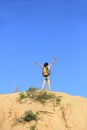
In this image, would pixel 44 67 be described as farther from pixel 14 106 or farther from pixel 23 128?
pixel 23 128

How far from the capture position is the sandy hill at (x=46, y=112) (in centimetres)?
1662

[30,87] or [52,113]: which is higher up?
[30,87]

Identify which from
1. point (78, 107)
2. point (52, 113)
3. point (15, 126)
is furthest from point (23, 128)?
point (78, 107)

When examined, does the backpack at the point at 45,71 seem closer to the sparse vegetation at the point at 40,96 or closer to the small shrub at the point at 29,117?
the sparse vegetation at the point at 40,96

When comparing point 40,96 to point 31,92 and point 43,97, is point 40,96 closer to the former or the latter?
point 43,97

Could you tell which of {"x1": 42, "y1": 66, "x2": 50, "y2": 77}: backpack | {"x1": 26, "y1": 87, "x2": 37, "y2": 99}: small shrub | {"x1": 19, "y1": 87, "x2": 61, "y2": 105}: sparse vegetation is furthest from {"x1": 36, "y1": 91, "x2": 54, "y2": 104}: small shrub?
{"x1": 42, "y1": 66, "x2": 50, "y2": 77}: backpack

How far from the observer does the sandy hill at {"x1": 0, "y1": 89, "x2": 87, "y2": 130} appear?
54.5 ft

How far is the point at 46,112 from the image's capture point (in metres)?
17.1

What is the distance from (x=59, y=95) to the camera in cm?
1855

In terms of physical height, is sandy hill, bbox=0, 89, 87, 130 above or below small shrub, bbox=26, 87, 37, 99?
below

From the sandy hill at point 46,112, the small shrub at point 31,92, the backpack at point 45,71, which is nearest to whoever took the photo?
the sandy hill at point 46,112

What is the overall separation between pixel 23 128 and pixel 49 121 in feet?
3.84

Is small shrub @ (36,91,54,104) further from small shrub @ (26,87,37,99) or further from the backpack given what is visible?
the backpack

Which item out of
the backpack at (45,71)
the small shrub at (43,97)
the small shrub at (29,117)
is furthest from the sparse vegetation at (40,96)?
the small shrub at (29,117)
